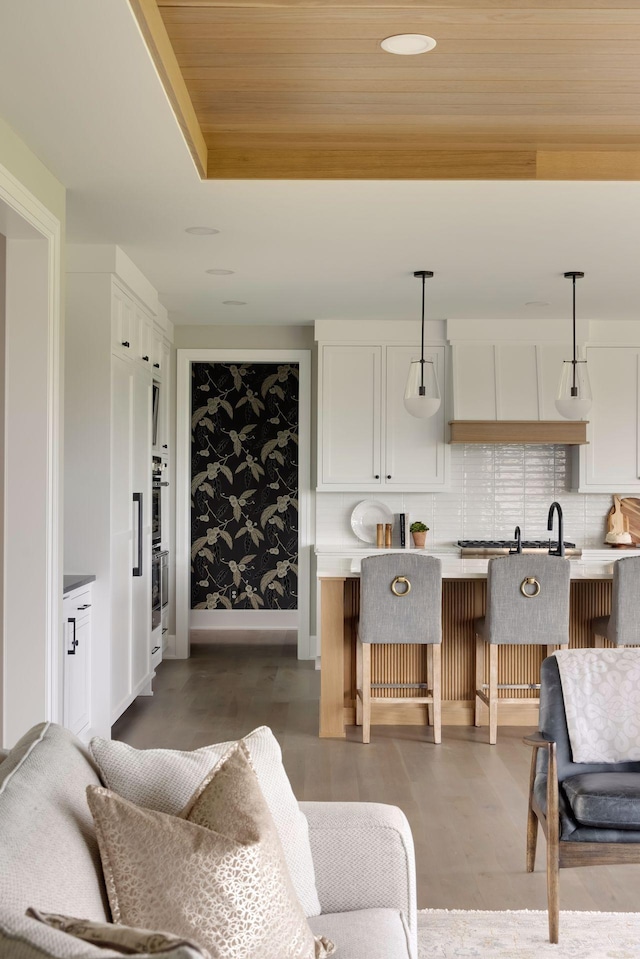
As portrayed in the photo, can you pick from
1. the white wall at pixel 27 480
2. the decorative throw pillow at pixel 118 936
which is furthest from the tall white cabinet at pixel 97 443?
the decorative throw pillow at pixel 118 936

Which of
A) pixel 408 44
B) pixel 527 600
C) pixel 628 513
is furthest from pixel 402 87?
pixel 628 513

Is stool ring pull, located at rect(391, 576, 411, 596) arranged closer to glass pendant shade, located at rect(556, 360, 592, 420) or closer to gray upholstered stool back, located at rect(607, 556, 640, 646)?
gray upholstered stool back, located at rect(607, 556, 640, 646)

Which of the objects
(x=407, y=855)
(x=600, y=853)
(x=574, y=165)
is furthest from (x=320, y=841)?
(x=574, y=165)

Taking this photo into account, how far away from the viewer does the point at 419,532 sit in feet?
22.6

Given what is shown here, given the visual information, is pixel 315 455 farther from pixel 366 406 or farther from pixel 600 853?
pixel 600 853

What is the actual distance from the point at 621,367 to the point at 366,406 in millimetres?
1915

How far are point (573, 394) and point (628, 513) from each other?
2125mm

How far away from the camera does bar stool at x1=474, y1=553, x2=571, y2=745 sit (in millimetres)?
4754

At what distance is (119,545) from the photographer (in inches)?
200

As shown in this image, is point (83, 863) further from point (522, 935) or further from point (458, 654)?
point (458, 654)

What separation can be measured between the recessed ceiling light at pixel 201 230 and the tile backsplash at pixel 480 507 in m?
2.98

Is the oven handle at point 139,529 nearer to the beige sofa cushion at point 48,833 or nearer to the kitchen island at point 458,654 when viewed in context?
the kitchen island at point 458,654

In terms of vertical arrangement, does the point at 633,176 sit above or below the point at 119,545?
above

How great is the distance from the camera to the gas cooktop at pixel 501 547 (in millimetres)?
6668
